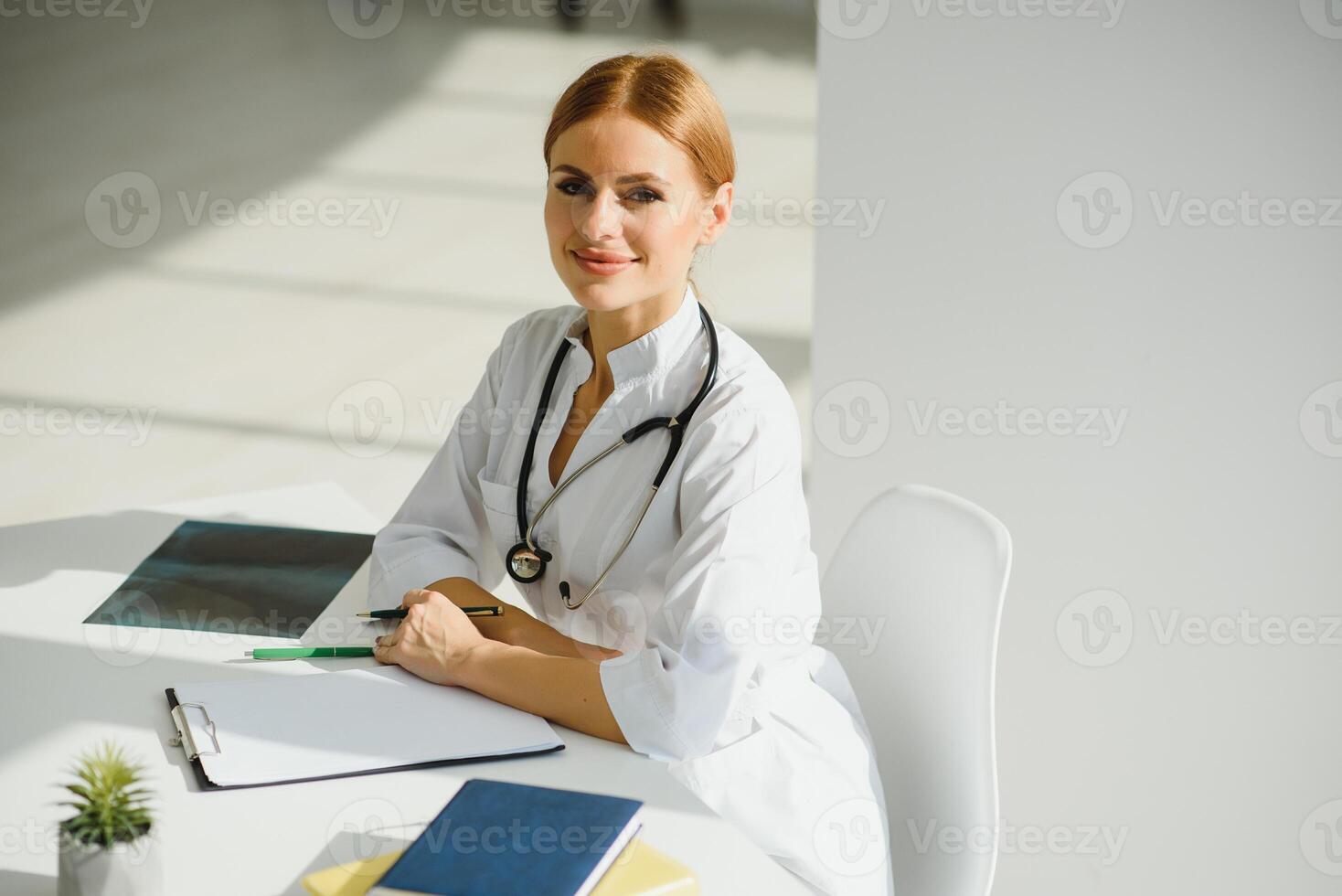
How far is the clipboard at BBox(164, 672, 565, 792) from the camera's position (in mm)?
1127

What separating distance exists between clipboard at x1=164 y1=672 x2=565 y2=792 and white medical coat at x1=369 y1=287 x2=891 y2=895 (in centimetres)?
15

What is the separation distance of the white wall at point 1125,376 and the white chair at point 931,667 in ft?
2.00

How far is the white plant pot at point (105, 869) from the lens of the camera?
87 centimetres

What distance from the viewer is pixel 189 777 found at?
3.73 ft

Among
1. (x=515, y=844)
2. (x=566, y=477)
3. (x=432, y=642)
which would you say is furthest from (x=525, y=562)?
(x=515, y=844)

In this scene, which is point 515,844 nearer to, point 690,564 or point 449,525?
point 690,564

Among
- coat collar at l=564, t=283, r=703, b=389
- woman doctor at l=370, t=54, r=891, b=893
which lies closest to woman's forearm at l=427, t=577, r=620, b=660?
woman doctor at l=370, t=54, r=891, b=893

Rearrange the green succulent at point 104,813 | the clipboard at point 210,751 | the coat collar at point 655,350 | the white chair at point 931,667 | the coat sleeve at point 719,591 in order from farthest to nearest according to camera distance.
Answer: the coat collar at point 655,350
the white chair at point 931,667
the coat sleeve at point 719,591
the clipboard at point 210,751
the green succulent at point 104,813

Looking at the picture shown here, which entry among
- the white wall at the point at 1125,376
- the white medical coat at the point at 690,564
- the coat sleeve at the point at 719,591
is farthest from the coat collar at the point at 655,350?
the white wall at the point at 1125,376

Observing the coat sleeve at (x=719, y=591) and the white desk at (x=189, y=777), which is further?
the coat sleeve at (x=719, y=591)

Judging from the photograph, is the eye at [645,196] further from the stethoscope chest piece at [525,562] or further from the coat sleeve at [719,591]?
the stethoscope chest piece at [525,562]

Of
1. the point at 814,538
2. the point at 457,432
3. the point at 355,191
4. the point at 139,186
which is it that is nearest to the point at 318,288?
the point at 355,191

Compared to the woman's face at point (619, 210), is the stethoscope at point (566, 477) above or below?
below

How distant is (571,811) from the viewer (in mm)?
1012
